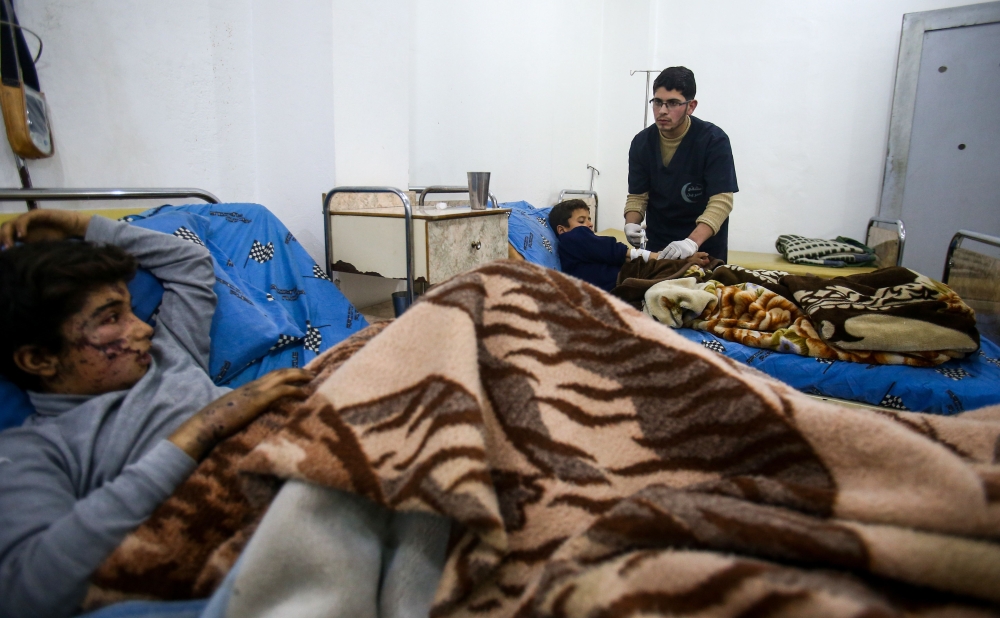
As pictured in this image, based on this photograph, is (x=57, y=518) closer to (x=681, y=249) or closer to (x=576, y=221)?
(x=681, y=249)

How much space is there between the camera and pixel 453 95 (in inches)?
118

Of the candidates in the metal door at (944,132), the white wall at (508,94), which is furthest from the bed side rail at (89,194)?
the metal door at (944,132)

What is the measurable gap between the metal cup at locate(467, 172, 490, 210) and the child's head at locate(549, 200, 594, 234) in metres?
0.54

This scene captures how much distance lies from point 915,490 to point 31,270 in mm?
1127

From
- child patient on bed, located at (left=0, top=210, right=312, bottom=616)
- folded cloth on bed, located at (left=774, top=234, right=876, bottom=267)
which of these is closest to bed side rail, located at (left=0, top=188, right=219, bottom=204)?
child patient on bed, located at (left=0, top=210, right=312, bottom=616)

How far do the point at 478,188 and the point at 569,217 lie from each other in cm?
62

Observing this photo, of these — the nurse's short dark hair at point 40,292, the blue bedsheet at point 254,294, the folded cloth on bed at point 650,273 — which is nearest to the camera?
the nurse's short dark hair at point 40,292

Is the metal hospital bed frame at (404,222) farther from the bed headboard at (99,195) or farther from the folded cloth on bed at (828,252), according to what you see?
the folded cloth on bed at (828,252)

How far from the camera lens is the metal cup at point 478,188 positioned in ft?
7.74

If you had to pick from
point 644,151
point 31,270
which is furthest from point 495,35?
point 31,270

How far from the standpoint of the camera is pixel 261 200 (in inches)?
83.1

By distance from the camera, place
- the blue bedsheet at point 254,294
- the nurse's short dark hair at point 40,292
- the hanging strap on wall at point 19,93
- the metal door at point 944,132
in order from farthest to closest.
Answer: the metal door at point 944,132
the hanging strap on wall at point 19,93
the blue bedsheet at point 254,294
the nurse's short dark hair at point 40,292

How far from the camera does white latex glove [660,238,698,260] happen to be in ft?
7.84

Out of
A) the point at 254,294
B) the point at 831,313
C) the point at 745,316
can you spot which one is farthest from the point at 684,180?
the point at 254,294
